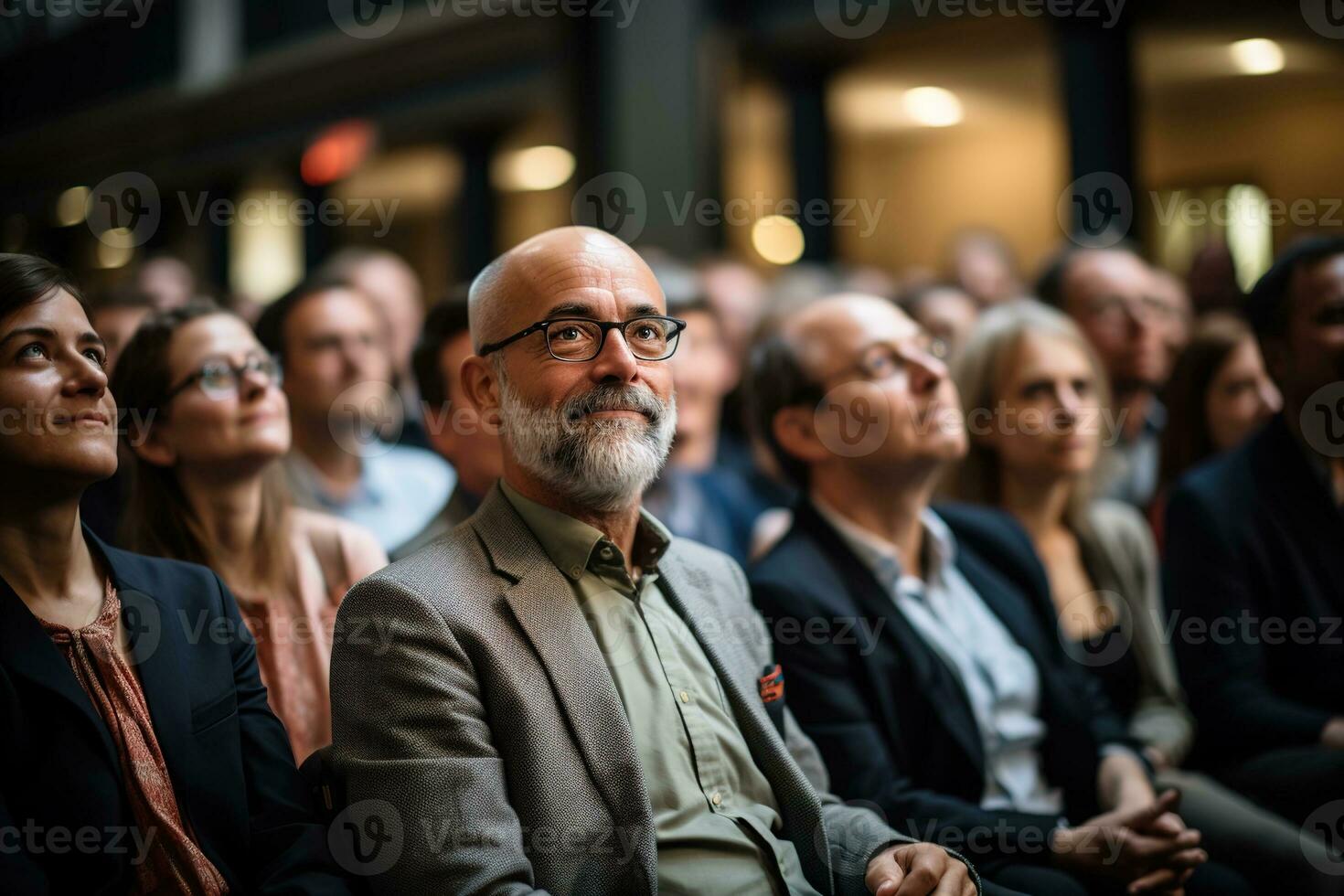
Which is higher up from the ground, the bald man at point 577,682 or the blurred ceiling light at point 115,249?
the blurred ceiling light at point 115,249

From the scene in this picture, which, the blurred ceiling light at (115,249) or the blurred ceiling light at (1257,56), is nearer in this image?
the blurred ceiling light at (1257,56)

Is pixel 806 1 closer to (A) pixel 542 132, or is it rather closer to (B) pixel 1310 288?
(A) pixel 542 132

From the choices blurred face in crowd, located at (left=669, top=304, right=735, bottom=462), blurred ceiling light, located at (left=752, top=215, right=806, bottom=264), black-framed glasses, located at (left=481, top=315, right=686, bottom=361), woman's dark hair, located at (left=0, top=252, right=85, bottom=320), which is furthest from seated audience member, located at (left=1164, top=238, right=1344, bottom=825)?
blurred ceiling light, located at (left=752, top=215, right=806, bottom=264)

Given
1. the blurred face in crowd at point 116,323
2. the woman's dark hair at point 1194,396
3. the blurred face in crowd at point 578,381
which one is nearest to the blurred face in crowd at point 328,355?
the blurred face in crowd at point 116,323

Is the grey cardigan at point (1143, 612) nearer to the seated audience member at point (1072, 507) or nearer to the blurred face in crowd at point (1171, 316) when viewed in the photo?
the seated audience member at point (1072, 507)

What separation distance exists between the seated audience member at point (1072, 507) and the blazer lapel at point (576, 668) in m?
→ 1.44

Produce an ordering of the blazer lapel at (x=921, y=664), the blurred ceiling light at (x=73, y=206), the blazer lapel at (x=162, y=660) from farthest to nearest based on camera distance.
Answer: the blurred ceiling light at (x=73, y=206)
the blazer lapel at (x=921, y=664)
the blazer lapel at (x=162, y=660)

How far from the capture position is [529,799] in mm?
1696

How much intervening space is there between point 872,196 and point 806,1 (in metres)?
1.60

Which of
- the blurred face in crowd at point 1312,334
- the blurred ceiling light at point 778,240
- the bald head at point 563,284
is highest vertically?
the blurred ceiling light at point 778,240

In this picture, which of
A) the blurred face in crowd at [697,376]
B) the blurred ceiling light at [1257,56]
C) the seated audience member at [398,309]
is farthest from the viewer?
the blurred ceiling light at [1257,56]

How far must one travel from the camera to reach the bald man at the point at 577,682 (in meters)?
1.67

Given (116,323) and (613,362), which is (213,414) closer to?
(613,362)

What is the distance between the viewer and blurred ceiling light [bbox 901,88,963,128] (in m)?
7.61
